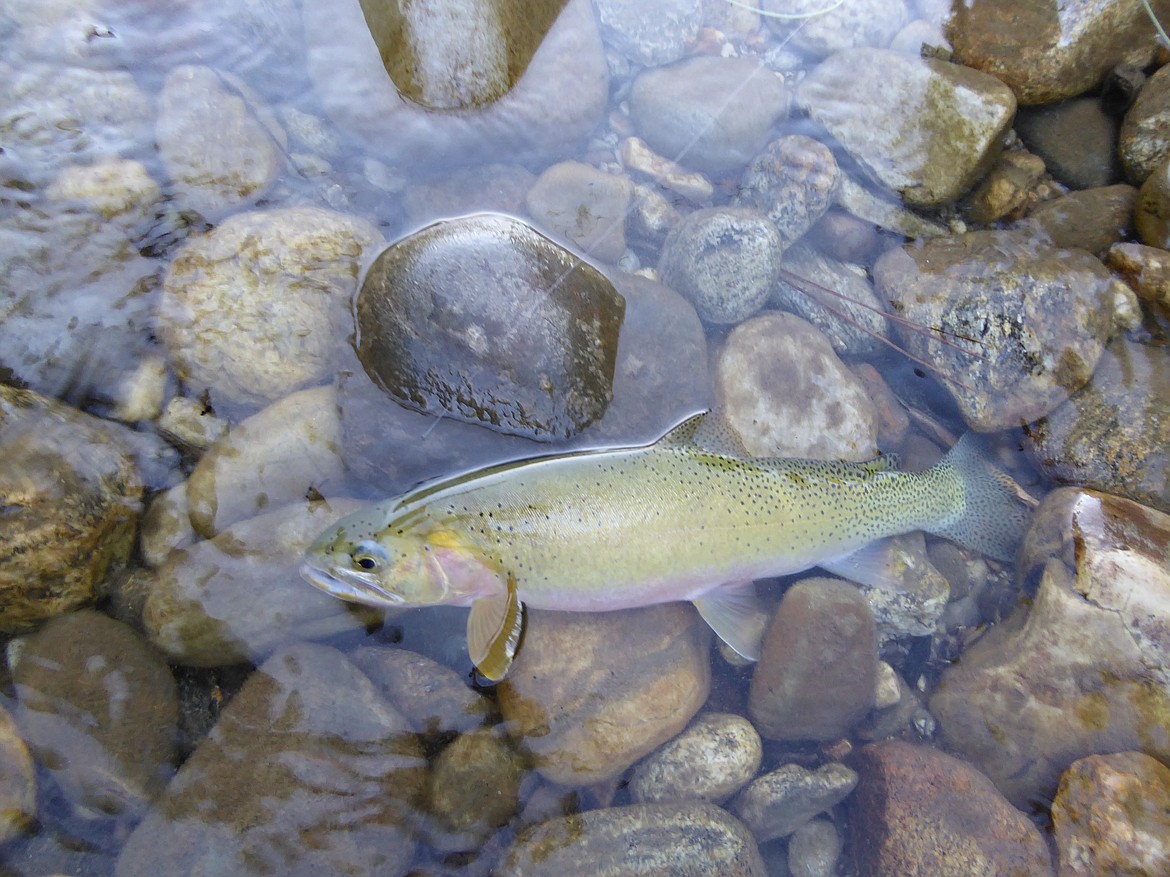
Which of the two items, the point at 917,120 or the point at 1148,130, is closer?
the point at 1148,130

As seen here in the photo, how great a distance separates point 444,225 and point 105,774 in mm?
3321

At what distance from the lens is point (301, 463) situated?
359 cm

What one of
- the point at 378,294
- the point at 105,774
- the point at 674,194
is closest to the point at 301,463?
the point at 378,294

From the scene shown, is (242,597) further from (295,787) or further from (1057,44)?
(1057,44)

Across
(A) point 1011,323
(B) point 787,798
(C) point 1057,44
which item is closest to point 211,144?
(A) point 1011,323

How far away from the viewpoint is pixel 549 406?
11.8ft

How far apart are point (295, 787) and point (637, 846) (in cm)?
178

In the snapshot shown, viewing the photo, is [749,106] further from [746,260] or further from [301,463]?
[301,463]

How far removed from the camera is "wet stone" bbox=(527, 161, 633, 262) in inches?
176

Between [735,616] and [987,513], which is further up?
[987,513]

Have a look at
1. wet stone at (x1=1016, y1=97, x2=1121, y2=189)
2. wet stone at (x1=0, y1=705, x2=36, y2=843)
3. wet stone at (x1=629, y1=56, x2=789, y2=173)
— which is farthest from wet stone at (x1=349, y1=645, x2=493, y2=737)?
wet stone at (x1=1016, y1=97, x2=1121, y2=189)

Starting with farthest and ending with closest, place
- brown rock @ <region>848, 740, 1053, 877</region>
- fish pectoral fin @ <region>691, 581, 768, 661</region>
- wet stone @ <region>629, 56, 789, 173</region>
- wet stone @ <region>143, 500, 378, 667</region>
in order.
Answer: wet stone @ <region>629, 56, 789, 173</region> → fish pectoral fin @ <region>691, 581, 768, 661</region> → brown rock @ <region>848, 740, 1053, 877</region> → wet stone @ <region>143, 500, 378, 667</region>

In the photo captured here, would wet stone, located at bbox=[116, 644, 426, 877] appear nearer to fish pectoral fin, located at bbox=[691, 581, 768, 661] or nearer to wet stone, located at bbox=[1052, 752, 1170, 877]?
fish pectoral fin, located at bbox=[691, 581, 768, 661]

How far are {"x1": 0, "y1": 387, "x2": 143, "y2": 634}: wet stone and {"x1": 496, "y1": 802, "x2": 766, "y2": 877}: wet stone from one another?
8.77 feet
